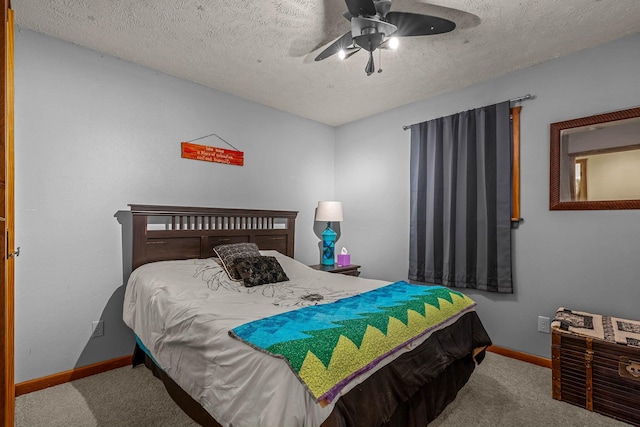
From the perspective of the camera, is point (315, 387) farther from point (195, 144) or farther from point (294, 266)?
point (195, 144)

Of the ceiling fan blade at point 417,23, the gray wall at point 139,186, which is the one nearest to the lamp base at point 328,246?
the gray wall at point 139,186

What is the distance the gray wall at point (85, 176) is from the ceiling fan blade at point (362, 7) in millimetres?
2011

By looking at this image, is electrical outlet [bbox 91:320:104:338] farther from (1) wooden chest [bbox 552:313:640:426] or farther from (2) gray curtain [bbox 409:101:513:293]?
(1) wooden chest [bbox 552:313:640:426]

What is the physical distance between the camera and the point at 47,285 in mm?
2383

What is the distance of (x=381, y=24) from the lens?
180cm

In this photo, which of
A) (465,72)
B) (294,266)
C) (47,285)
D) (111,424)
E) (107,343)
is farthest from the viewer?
(294,266)

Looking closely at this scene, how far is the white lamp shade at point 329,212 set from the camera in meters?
3.95

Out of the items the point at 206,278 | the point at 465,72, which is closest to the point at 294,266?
the point at 206,278

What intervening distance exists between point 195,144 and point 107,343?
1904 mm

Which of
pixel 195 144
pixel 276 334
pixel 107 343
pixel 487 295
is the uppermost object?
pixel 195 144

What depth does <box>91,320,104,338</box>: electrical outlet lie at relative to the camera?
2580 millimetres

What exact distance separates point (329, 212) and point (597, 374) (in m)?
2.73

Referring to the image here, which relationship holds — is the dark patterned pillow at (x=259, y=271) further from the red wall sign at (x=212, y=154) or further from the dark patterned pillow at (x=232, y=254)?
the red wall sign at (x=212, y=154)

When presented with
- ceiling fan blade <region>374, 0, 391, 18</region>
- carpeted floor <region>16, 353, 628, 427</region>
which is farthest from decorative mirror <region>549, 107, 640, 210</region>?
ceiling fan blade <region>374, 0, 391, 18</region>
